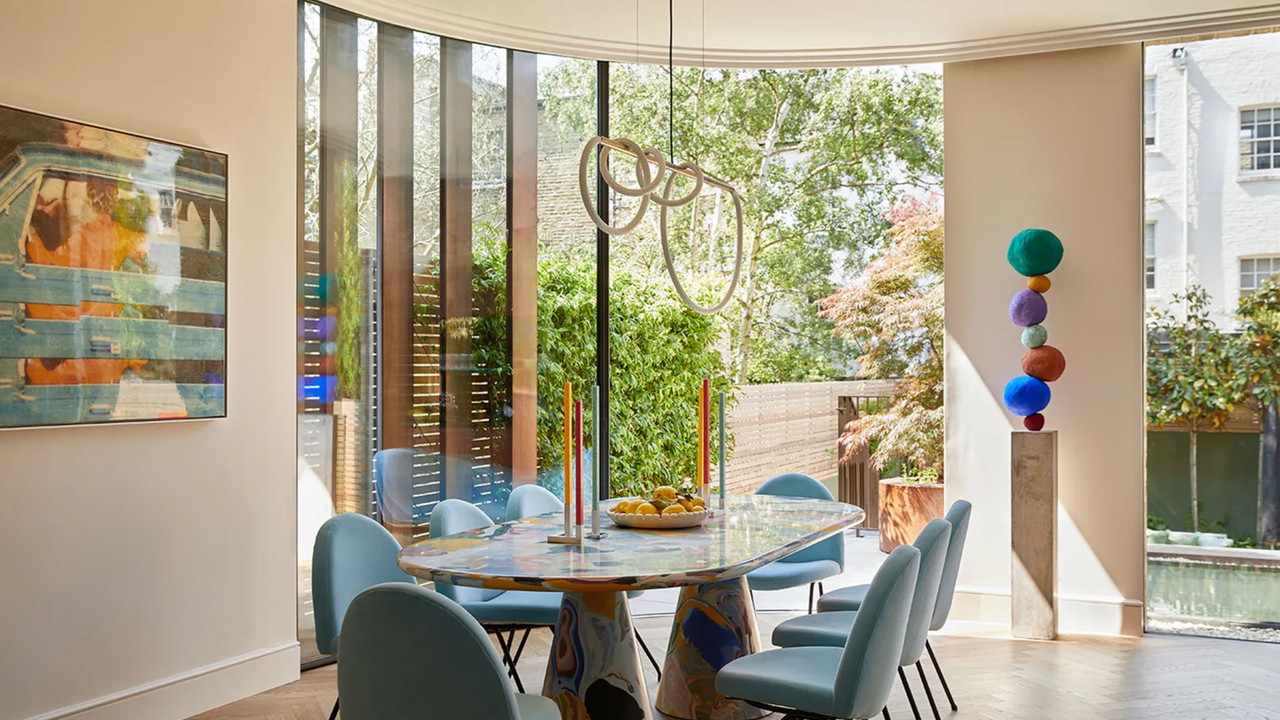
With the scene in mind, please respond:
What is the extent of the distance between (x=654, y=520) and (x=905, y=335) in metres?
3.83

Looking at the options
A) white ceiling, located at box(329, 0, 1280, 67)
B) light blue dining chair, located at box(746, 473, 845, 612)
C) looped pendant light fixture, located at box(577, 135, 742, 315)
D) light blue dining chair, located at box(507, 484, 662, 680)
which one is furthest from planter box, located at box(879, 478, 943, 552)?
looped pendant light fixture, located at box(577, 135, 742, 315)

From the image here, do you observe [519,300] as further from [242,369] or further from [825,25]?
Result: [825,25]

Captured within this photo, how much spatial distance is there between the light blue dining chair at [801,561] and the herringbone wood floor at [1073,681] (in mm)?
528

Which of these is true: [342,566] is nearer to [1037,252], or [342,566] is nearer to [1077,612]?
[1037,252]

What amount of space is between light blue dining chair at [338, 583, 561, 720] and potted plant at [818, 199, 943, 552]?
4717 millimetres

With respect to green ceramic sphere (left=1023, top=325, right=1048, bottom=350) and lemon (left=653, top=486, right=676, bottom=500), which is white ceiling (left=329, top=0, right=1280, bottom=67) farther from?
lemon (left=653, top=486, right=676, bottom=500)

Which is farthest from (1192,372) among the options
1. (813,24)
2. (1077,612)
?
(813,24)

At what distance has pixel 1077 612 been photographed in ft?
16.2

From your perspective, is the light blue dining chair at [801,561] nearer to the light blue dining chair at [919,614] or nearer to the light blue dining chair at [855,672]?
the light blue dining chair at [919,614]

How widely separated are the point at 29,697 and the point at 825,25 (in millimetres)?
4033

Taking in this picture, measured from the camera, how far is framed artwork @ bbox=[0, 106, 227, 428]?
3070mm

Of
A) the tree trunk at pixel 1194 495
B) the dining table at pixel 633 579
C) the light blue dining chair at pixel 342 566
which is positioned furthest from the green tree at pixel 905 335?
the light blue dining chair at pixel 342 566

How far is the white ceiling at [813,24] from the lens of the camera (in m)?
4.44

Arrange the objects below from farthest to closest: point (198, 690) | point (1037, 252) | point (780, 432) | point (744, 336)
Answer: point (744, 336) < point (780, 432) < point (1037, 252) < point (198, 690)
